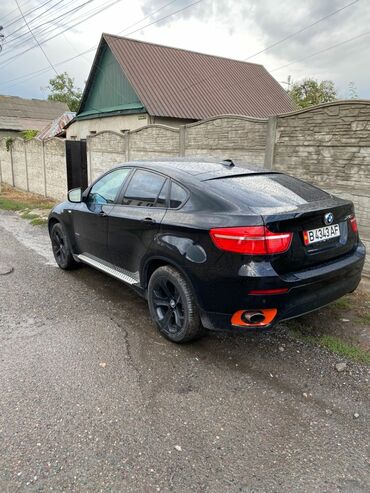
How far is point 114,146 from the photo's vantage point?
32.2 ft

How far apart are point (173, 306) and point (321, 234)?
1.42 meters

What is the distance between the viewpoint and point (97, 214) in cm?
444

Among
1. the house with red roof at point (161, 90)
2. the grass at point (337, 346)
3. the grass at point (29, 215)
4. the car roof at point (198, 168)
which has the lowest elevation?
the grass at point (29, 215)

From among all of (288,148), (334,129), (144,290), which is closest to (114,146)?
(288,148)

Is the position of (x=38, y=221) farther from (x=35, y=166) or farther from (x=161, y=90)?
(x=161, y=90)

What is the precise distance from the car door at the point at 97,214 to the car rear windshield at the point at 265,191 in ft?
4.64

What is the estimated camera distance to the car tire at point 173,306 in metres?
3.22

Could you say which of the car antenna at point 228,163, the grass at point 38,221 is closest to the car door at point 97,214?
the car antenna at point 228,163

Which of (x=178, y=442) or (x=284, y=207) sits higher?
(x=284, y=207)

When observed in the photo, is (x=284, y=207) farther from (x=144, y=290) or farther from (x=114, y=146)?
(x=114, y=146)

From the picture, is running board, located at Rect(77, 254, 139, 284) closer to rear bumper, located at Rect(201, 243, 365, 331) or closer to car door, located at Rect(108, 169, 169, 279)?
car door, located at Rect(108, 169, 169, 279)

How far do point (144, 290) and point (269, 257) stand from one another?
148 cm

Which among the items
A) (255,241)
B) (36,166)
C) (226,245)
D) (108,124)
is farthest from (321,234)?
(108,124)

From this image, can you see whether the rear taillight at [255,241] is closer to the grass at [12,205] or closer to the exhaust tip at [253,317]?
the exhaust tip at [253,317]
